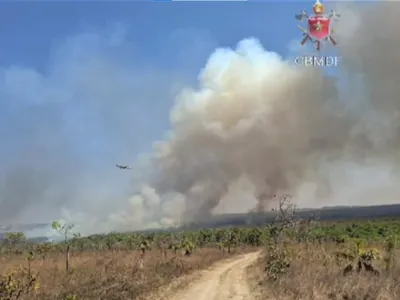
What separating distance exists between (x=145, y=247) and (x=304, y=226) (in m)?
37.1

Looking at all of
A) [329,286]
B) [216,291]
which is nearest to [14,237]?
[216,291]

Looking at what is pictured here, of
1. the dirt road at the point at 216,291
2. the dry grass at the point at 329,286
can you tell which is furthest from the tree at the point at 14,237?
the dry grass at the point at 329,286

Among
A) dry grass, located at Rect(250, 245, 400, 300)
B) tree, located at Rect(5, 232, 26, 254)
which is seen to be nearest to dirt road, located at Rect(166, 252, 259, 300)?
dry grass, located at Rect(250, 245, 400, 300)

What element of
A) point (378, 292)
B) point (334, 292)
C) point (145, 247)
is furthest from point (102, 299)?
point (145, 247)

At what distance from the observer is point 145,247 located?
259 feet

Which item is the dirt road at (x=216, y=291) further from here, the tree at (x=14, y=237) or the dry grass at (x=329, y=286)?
the tree at (x=14, y=237)

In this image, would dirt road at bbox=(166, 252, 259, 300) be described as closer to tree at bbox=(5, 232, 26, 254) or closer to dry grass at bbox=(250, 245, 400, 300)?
dry grass at bbox=(250, 245, 400, 300)

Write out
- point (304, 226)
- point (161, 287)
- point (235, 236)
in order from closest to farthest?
point (161, 287)
point (304, 226)
point (235, 236)

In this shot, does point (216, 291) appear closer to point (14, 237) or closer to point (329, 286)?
point (329, 286)

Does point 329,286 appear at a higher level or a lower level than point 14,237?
lower

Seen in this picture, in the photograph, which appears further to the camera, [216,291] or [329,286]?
[216,291]

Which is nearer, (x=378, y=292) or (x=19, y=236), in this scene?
(x=378, y=292)

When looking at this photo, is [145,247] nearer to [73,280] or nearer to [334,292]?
[73,280]

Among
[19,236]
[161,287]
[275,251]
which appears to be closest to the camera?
[161,287]
